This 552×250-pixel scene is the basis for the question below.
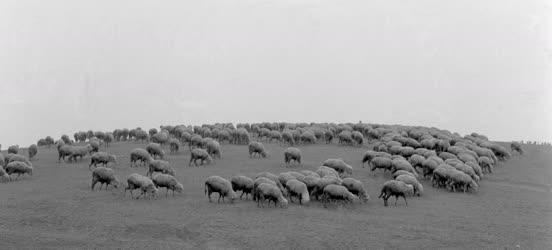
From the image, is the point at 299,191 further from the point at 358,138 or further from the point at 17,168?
the point at 358,138

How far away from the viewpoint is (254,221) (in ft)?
69.5

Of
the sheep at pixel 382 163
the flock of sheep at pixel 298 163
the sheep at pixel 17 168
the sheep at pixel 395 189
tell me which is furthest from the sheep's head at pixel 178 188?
the sheep at pixel 382 163

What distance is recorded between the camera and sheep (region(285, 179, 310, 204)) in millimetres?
24359

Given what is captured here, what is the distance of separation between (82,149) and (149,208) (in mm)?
16577

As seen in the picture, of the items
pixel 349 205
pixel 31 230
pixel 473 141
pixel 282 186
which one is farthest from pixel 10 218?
pixel 473 141

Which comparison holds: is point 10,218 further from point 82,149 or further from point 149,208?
point 82,149

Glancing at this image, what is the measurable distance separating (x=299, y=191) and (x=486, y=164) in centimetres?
1791

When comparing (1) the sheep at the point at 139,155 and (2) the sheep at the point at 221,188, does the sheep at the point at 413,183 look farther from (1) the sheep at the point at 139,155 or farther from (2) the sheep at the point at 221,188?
(1) the sheep at the point at 139,155

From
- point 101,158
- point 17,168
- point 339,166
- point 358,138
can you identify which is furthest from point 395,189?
point 17,168

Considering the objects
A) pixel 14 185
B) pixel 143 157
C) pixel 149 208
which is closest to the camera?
pixel 149 208

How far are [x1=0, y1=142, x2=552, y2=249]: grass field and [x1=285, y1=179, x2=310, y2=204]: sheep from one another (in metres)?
0.44

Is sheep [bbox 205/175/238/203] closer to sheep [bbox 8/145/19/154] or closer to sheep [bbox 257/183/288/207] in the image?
sheep [bbox 257/183/288/207]

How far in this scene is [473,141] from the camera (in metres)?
45.2

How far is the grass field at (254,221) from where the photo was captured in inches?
752
